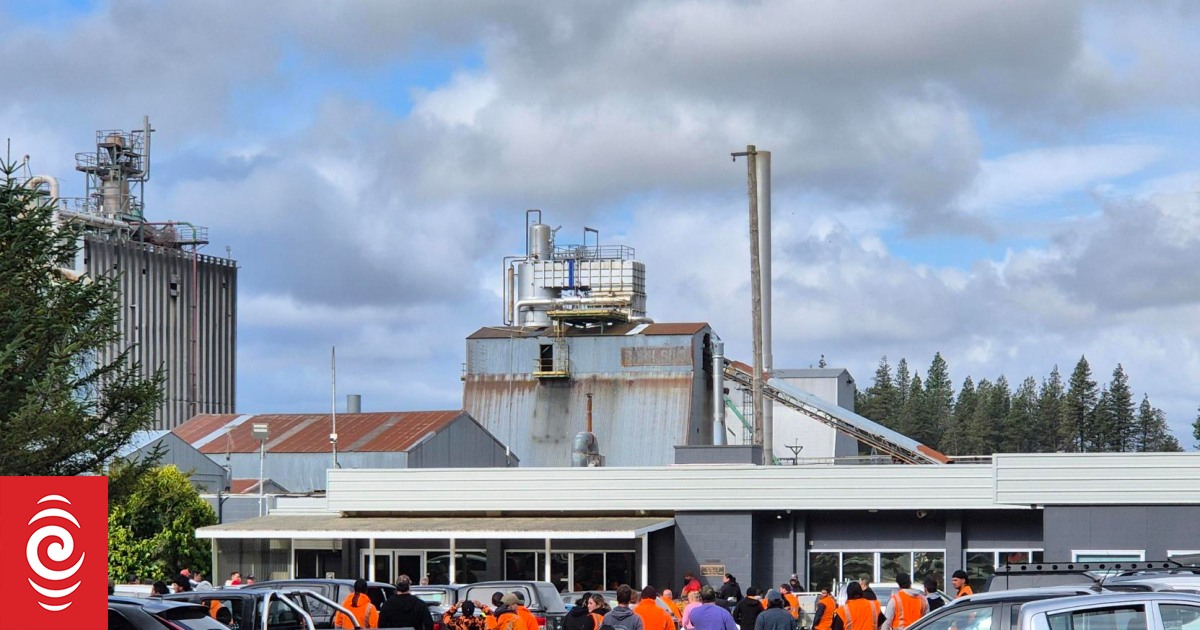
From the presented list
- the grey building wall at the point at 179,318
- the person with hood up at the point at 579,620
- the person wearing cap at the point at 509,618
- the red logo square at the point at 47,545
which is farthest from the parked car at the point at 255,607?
the grey building wall at the point at 179,318

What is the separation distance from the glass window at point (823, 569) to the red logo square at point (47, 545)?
29.5 m

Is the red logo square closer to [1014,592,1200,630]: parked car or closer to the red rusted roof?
[1014,592,1200,630]: parked car

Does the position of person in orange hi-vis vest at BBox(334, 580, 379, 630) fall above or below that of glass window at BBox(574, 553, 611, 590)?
above

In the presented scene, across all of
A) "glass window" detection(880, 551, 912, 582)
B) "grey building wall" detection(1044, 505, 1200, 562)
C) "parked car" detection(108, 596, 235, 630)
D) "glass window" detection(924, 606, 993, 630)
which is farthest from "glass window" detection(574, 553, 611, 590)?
"glass window" detection(924, 606, 993, 630)

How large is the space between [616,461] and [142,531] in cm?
2053

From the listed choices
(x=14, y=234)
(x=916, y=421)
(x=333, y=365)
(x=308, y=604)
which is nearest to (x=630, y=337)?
(x=333, y=365)

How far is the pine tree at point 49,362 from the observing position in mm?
27625

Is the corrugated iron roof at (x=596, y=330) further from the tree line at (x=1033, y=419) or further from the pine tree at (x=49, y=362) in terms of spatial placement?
the tree line at (x=1033, y=419)

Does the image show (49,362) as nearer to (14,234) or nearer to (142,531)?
(14,234)

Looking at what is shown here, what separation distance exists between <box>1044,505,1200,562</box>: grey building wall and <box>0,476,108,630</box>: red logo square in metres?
27.2

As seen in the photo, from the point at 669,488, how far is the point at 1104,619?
26869 millimetres

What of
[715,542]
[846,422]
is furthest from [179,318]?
[715,542]

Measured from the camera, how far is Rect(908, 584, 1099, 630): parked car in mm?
12305

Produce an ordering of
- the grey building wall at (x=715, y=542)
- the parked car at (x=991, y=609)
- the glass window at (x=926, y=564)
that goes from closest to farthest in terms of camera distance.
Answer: the parked car at (x=991, y=609)
the glass window at (x=926, y=564)
the grey building wall at (x=715, y=542)
